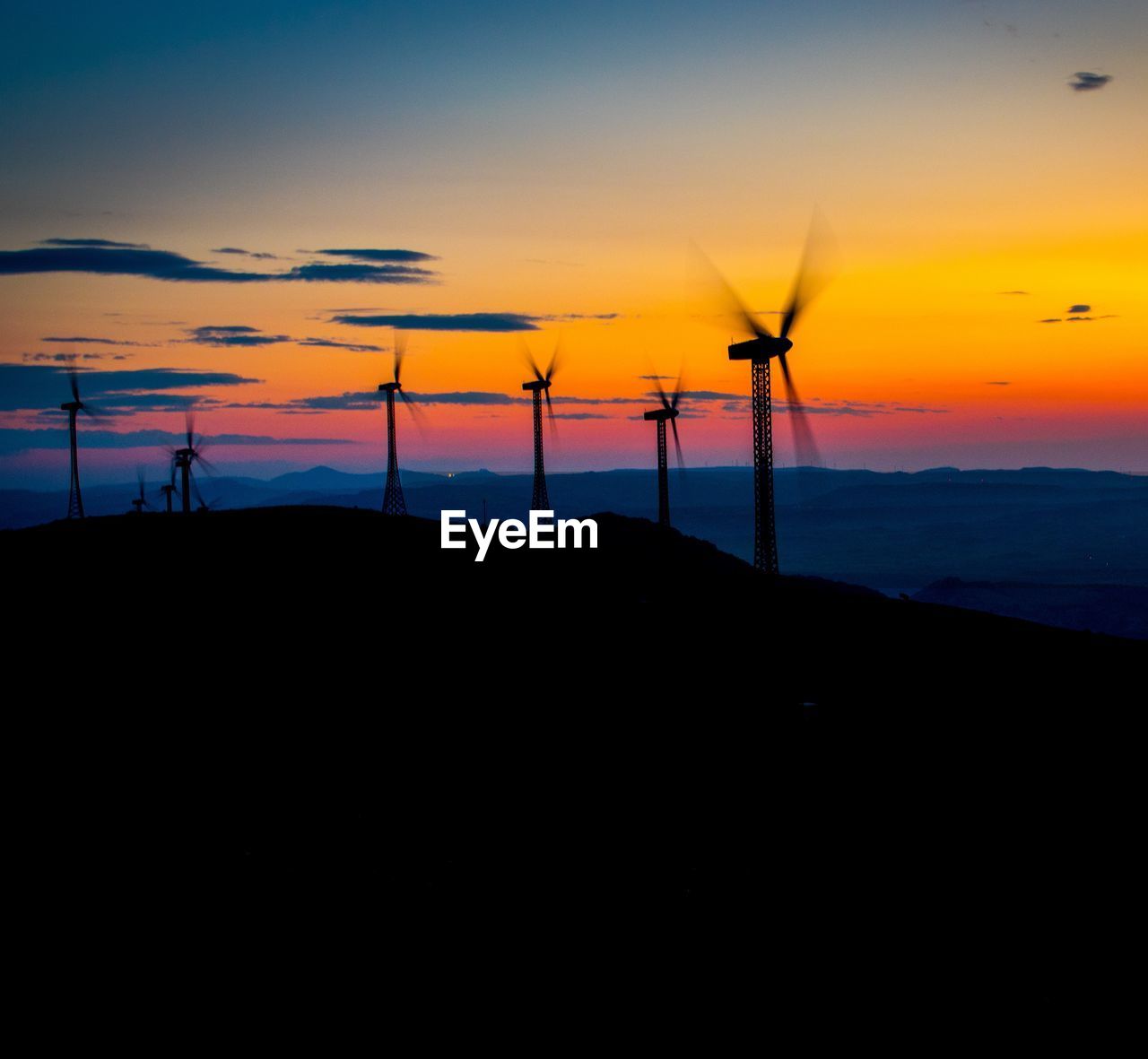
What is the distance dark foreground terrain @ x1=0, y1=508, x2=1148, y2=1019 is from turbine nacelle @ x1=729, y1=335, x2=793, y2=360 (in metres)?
22.4

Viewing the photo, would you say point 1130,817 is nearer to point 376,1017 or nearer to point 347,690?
point 376,1017

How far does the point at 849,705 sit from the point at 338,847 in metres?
22.2

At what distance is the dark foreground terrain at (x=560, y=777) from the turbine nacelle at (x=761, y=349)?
2240cm

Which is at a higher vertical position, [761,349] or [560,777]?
[761,349]

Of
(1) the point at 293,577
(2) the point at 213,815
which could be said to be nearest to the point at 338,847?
(2) the point at 213,815

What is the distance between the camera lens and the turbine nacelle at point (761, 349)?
3061 inches

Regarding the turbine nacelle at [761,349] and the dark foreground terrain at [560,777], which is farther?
the turbine nacelle at [761,349]

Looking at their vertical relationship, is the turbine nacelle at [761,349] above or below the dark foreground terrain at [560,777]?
above

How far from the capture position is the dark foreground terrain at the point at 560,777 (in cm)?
3039

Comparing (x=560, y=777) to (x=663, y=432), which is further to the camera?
(x=663, y=432)

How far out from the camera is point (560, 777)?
39.7 meters

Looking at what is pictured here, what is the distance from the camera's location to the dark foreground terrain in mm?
30391

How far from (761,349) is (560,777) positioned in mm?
45363

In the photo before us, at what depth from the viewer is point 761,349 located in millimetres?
78188
